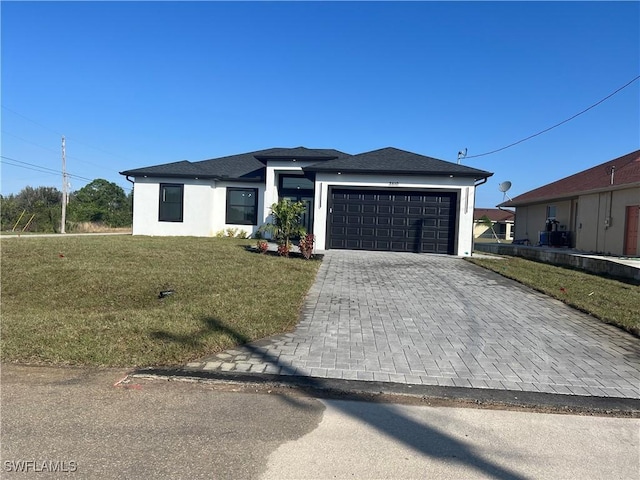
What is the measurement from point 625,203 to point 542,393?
16330 mm

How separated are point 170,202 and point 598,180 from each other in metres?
20.2

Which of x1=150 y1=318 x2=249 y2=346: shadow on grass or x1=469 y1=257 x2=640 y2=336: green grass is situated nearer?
x1=150 y1=318 x2=249 y2=346: shadow on grass

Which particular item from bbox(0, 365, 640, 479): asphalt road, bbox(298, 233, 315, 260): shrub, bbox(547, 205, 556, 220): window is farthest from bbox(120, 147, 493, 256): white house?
bbox(0, 365, 640, 479): asphalt road

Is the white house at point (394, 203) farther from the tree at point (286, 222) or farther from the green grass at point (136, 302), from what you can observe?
the green grass at point (136, 302)

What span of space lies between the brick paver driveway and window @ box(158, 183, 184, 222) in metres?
12.5

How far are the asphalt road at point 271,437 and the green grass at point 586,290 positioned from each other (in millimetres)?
4300

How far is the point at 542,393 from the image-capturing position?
4008 mm

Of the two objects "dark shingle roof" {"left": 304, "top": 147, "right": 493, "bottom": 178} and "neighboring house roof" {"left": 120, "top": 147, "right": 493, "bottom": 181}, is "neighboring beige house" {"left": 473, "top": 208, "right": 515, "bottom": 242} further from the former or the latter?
"dark shingle roof" {"left": 304, "top": 147, "right": 493, "bottom": 178}

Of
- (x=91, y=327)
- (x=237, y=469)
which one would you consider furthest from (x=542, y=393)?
(x=91, y=327)

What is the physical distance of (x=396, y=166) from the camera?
16031 millimetres

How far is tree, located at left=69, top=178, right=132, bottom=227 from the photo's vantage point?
132 ft

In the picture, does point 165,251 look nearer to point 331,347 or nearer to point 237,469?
point 331,347

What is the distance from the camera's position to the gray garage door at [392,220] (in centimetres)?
1593

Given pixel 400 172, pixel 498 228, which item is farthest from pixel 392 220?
pixel 498 228
